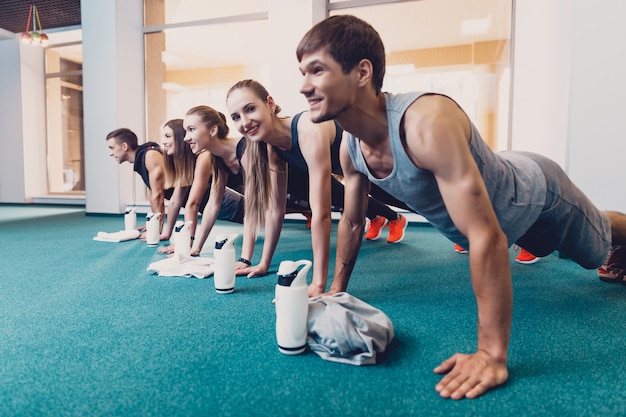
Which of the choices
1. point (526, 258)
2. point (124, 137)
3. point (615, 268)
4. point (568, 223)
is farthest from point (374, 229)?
point (124, 137)

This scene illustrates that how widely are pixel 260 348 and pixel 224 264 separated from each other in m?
0.58

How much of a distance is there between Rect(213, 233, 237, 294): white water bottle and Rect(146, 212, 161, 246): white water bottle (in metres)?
1.36

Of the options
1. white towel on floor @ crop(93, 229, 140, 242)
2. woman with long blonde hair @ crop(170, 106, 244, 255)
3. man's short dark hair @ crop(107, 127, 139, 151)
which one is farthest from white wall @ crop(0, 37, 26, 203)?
woman with long blonde hair @ crop(170, 106, 244, 255)

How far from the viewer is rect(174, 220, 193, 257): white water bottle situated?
6.89 ft

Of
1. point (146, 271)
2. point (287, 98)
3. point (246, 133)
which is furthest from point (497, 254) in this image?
point (287, 98)

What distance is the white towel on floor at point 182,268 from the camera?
6.48ft

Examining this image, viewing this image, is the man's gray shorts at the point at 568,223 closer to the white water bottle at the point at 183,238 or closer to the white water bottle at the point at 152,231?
the white water bottle at the point at 183,238

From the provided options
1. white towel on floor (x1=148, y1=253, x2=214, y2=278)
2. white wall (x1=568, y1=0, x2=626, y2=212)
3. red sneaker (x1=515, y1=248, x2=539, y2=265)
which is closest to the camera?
white towel on floor (x1=148, y1=253, x2=214, y2=278)

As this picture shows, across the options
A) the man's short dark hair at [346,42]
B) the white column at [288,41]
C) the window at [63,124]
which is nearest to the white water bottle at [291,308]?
the man's short dark hair at [346,42]

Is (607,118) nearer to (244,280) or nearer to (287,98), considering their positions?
(244,280)

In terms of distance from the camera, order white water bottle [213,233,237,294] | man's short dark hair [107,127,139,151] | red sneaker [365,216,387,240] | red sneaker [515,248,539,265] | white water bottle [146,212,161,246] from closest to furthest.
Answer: white water bottle [213,233,237,294] → red sneaker [515,248,539,265] → white water bottle [146,212,161,246] → red sneaker [365,216,387,240] → man's short dark hair [107,127,139,151]

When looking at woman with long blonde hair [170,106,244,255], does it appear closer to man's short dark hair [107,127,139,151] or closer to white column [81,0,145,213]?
man's short dark hair [107,127,139,151]

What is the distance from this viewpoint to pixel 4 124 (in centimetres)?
632

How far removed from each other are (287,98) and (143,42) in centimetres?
226
